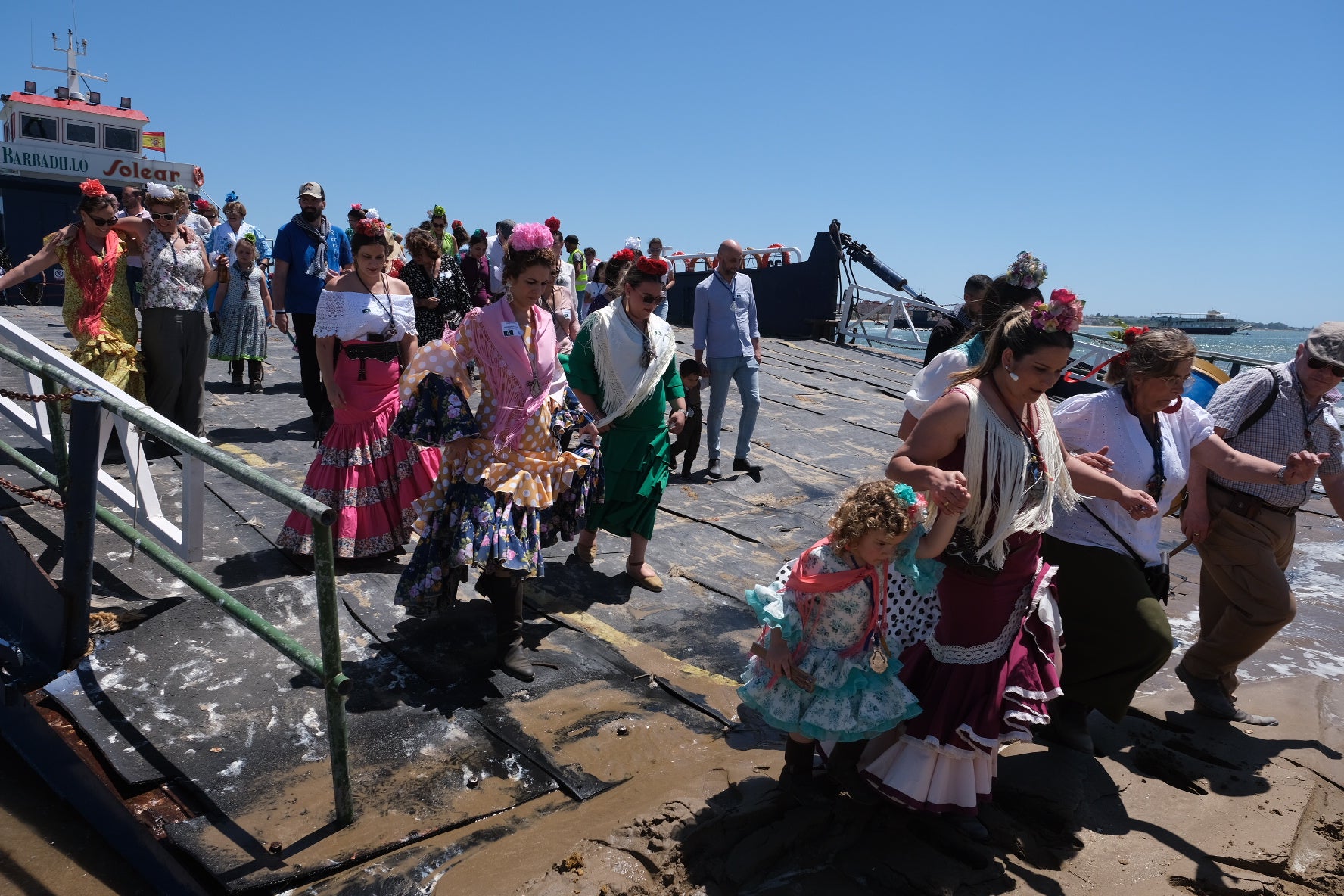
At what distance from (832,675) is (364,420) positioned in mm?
3112

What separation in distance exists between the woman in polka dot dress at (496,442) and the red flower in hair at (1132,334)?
250 cm

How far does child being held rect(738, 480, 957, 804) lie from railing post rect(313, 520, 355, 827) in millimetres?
1320

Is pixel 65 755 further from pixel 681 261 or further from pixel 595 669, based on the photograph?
pixel 681 261

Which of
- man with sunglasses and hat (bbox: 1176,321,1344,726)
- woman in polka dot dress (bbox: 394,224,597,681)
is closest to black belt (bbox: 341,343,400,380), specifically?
woman in polka dot dress (bbox: 394,224,597,681)

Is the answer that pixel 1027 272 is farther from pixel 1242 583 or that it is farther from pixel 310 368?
pixel 310 368

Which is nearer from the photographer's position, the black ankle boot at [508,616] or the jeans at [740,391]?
the black ankle boot at [508,616]

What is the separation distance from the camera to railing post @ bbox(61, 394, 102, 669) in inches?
148

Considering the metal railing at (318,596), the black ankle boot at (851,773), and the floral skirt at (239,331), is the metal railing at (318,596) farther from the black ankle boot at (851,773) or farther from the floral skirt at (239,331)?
the floral skirt at (239,331)

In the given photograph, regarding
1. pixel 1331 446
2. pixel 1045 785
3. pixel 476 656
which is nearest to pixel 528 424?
pixel 476 656

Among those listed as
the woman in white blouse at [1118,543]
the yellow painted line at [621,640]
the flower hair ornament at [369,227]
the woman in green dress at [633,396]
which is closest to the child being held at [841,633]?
the woman in white blouse at [1118,543]

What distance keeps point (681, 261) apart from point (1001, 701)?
20.1 m

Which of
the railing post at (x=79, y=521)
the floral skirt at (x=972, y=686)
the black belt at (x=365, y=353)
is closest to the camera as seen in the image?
the floral skirt at (x=972, y=686)

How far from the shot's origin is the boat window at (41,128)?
24875 millimetres

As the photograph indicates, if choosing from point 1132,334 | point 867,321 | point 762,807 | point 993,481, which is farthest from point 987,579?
point 867,321
